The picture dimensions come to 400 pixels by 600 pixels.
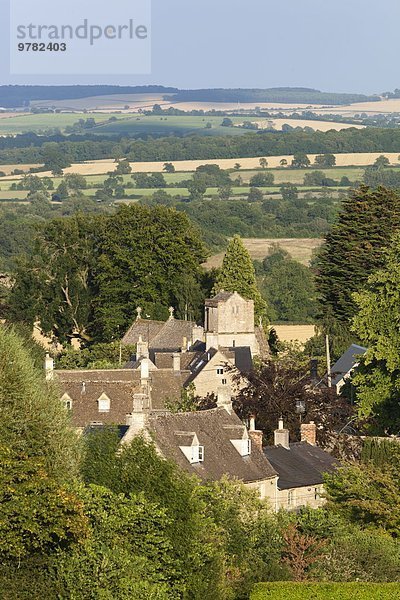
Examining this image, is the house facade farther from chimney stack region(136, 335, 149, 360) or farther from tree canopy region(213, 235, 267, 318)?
tree canopy region(213, 235, 267, 318)

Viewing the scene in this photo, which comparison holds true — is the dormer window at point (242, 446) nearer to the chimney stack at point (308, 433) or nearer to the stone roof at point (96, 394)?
the chimney stack at point (308, 433)

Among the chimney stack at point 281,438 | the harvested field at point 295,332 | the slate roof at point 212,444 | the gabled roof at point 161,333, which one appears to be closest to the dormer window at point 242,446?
the slate roof at point 212,444

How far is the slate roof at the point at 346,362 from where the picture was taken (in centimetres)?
6994

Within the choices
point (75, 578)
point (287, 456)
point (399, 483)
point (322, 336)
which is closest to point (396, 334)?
point (287, 456)

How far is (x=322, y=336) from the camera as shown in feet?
271

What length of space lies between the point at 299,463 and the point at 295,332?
2140 inches

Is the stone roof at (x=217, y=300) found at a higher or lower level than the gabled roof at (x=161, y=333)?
higher

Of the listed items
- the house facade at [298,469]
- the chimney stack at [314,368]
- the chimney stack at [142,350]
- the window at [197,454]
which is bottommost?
the chimney stack at [314,368]

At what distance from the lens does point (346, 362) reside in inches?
2859

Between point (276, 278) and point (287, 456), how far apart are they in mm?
85081

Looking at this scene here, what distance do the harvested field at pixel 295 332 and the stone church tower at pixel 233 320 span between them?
20.0 m

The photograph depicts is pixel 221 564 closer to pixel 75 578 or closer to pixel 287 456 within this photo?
pixel 75 578

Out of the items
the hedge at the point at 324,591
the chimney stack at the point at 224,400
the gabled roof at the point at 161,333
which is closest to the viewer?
the hedge at the point at 324,591

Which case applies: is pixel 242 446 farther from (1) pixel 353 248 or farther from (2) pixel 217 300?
(1) pixel 353 248
